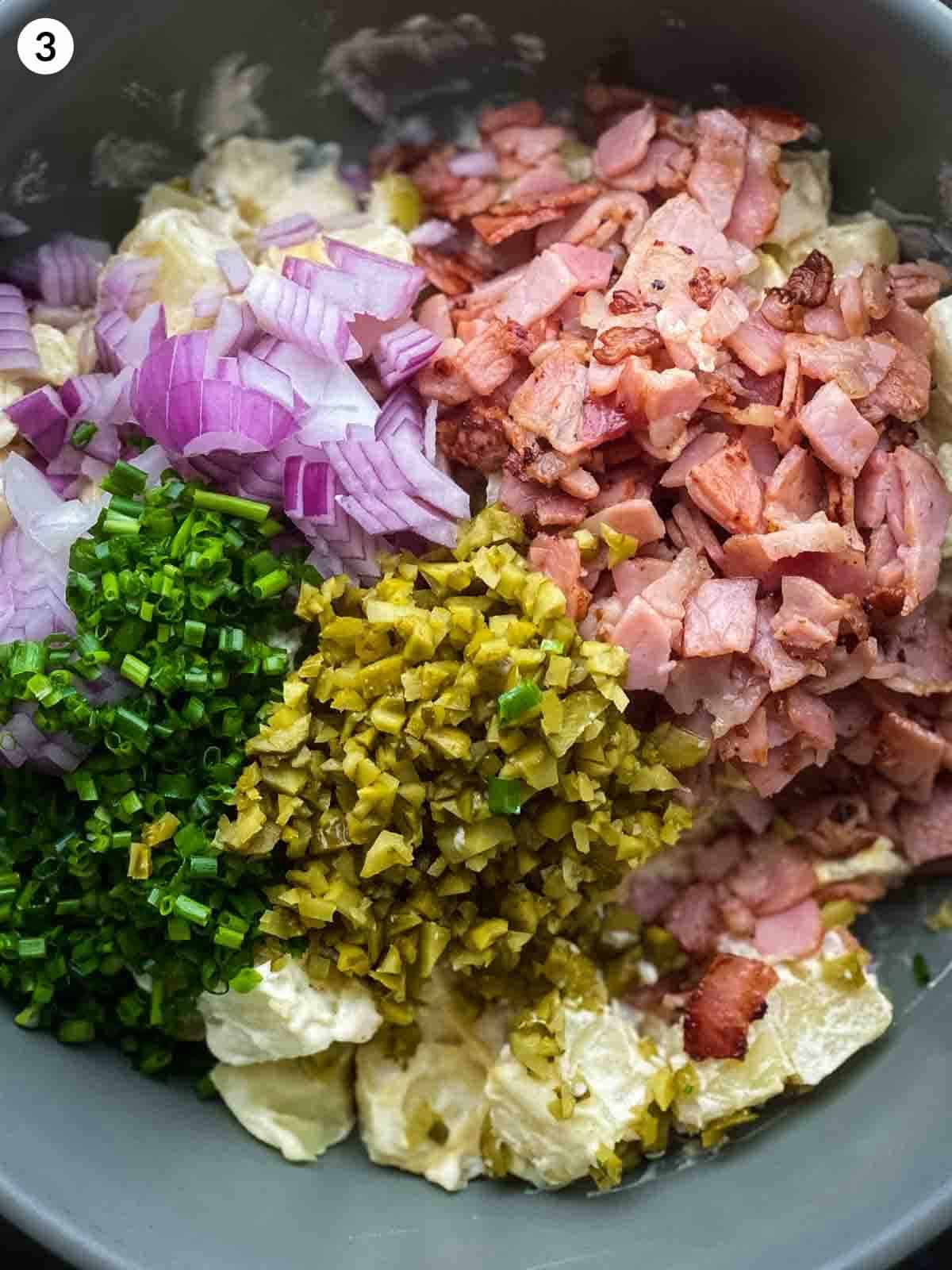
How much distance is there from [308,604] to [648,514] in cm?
47

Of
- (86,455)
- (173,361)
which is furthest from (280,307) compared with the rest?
(86,455)

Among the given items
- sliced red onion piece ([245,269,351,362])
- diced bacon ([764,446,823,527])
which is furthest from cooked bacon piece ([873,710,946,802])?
sliced red onion piece ([245,269,351,362])

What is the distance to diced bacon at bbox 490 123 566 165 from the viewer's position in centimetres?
202

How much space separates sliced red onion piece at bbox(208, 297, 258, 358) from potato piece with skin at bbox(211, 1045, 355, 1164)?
1022 millimetres

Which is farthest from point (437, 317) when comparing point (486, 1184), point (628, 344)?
point (486, 1184)

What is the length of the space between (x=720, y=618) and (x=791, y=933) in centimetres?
57

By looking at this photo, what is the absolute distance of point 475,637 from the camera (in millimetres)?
1668

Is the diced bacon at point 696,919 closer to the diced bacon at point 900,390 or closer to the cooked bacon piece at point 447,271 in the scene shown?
the diced bacon at point 900,390

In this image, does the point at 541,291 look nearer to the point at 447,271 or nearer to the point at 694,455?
the point at 447,271

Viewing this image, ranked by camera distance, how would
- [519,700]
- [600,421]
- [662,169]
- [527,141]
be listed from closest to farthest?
[519,700]
[600,421]
[662,169]
[527,141]

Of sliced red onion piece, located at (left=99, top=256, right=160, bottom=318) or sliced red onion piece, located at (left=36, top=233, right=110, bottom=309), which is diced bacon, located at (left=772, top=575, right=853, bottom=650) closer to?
sliced red onion piece, located at (left=99, top=256, right=160, bottom=318)

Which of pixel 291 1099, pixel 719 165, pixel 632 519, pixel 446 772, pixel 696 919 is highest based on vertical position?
pixel 719 165

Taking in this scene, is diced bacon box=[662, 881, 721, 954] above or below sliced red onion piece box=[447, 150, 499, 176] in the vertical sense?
below

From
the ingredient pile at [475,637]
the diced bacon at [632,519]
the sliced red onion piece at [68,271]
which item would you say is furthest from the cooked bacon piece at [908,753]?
the sliced red onion piece at [68,271]
